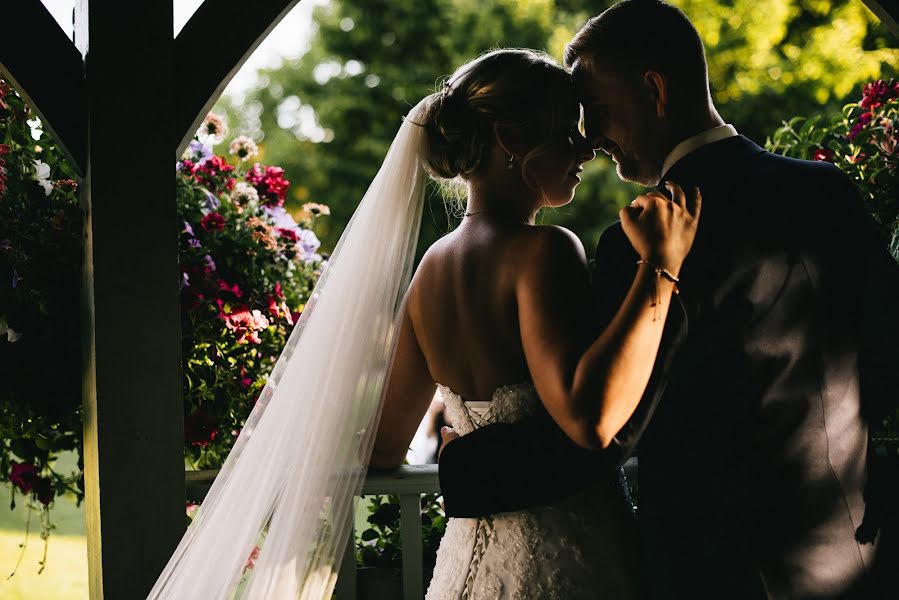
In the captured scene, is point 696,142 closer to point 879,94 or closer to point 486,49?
point 879,94

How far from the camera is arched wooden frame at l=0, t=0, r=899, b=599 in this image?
2160 mm

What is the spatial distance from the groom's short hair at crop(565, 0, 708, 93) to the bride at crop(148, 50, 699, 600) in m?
0.14

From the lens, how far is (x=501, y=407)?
5.97 feet

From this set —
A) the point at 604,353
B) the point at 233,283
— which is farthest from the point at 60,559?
the point at 604,353

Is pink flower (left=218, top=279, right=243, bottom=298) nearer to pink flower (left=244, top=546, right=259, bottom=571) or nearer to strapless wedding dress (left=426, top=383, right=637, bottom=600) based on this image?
pink flower (left=244, top=546, right=259, bottom=571)

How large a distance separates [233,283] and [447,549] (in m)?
1.26

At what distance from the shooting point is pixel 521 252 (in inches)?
68.9

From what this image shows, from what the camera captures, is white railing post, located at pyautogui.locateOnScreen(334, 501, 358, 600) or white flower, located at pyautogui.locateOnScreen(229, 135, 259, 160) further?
white flower, located at pyautogui.locateOnScreen(229, 135, 259, 160)

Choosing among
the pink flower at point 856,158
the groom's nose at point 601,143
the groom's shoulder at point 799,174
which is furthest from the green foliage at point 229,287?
the pink flower at point 856,158

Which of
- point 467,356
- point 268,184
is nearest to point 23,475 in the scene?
point 268,184

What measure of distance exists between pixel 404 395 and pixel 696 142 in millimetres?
916

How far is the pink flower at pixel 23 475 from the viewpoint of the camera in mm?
2766

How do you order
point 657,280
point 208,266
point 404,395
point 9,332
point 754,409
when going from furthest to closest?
point 208,266, point 9,332, point 404,395, point 754,409, point 657,280

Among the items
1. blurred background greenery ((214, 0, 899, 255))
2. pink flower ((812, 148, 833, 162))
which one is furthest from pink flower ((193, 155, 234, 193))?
blurred background greenery ((214, 0, 899, 255))
